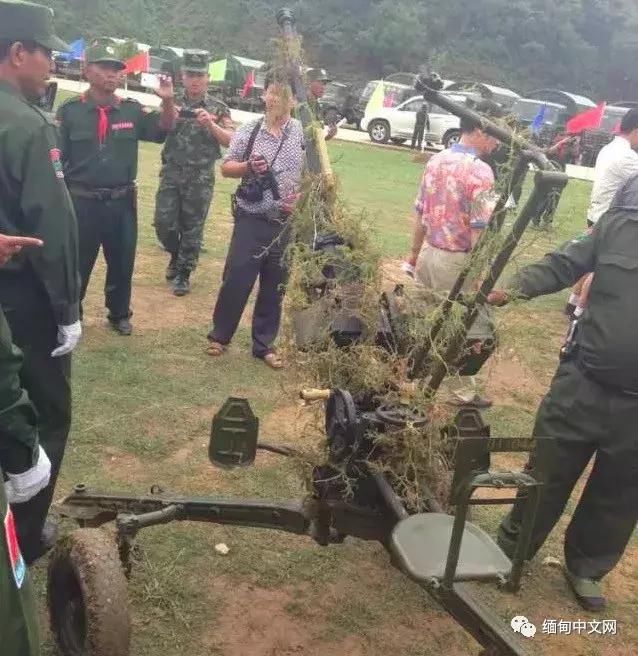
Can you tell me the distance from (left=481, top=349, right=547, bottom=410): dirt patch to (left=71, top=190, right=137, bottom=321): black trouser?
267cm

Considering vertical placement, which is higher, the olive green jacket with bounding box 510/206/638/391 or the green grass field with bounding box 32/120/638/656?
the olive green jacket with bounding box 510/206/638/391

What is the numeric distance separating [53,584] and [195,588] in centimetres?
70

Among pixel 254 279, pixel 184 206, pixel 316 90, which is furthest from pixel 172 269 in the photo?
pixel 316 90

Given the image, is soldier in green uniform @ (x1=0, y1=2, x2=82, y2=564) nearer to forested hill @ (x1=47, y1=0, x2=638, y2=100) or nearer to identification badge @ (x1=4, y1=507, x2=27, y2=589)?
identification badge @ (x1=4, y1=507, x2=27, y2=589)

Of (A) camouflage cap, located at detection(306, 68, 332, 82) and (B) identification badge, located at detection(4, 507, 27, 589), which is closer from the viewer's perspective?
(B) identification badge, located at detection(4, 507, 27, 589)

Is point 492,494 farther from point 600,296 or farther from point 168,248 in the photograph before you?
point 168,248

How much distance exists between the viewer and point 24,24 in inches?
122

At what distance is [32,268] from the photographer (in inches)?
126

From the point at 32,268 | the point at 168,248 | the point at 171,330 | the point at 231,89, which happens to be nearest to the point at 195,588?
the point at 32,268

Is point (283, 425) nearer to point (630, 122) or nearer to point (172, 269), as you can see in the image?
point (172, 269)

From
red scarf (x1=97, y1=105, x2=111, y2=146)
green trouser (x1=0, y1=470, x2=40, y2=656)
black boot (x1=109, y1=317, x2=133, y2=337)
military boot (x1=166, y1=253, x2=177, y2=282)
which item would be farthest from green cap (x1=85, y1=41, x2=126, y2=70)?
green trouser (x1=0, y1=470, x2=40, y2=656)

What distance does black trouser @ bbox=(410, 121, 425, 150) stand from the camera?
74.9ft

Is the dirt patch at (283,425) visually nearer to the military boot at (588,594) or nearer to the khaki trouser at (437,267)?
the khaki trouser at (437,267)

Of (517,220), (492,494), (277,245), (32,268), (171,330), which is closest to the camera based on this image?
(517,220)
